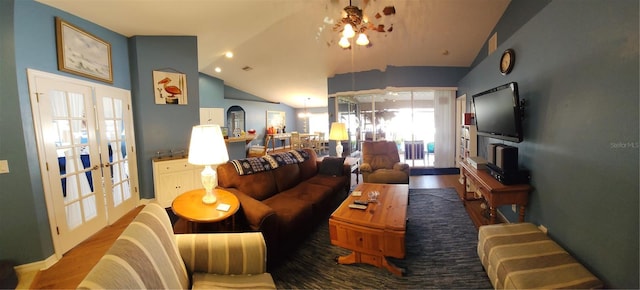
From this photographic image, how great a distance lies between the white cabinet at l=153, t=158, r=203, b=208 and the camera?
328 centimetres

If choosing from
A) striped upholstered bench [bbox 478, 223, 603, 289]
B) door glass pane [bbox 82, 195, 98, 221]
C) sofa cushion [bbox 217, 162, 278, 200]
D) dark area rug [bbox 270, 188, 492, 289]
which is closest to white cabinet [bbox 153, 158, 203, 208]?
door glass pane [bbox 82, 195, 98, 221]

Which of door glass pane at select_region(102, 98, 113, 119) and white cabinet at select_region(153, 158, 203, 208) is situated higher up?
door glass pane at select_region(102, 98, 113, 119)

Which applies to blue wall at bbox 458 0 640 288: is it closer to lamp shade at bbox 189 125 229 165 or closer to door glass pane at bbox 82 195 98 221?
lamp shade at bbox 189 125 229 165

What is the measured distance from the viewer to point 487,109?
2742 millimetres

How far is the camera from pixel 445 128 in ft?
17.7

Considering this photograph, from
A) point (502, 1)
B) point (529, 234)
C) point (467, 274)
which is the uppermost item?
point (502, 1)

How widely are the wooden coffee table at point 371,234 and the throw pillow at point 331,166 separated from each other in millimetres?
1274

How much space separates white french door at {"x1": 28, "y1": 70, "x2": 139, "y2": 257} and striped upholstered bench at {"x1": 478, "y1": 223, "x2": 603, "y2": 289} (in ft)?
12.2

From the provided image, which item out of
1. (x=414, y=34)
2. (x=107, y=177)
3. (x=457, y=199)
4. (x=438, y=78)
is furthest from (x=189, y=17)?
(x=438, y=78)

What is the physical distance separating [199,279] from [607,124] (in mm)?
2584

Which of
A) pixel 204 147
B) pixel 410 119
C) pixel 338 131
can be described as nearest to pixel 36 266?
pixel 204 147

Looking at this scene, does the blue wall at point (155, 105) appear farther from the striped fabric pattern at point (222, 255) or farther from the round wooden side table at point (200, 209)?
the striped fabric pattern at point (222, 255)

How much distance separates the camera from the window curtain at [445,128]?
5324 mm

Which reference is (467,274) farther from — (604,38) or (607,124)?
(604,38)
